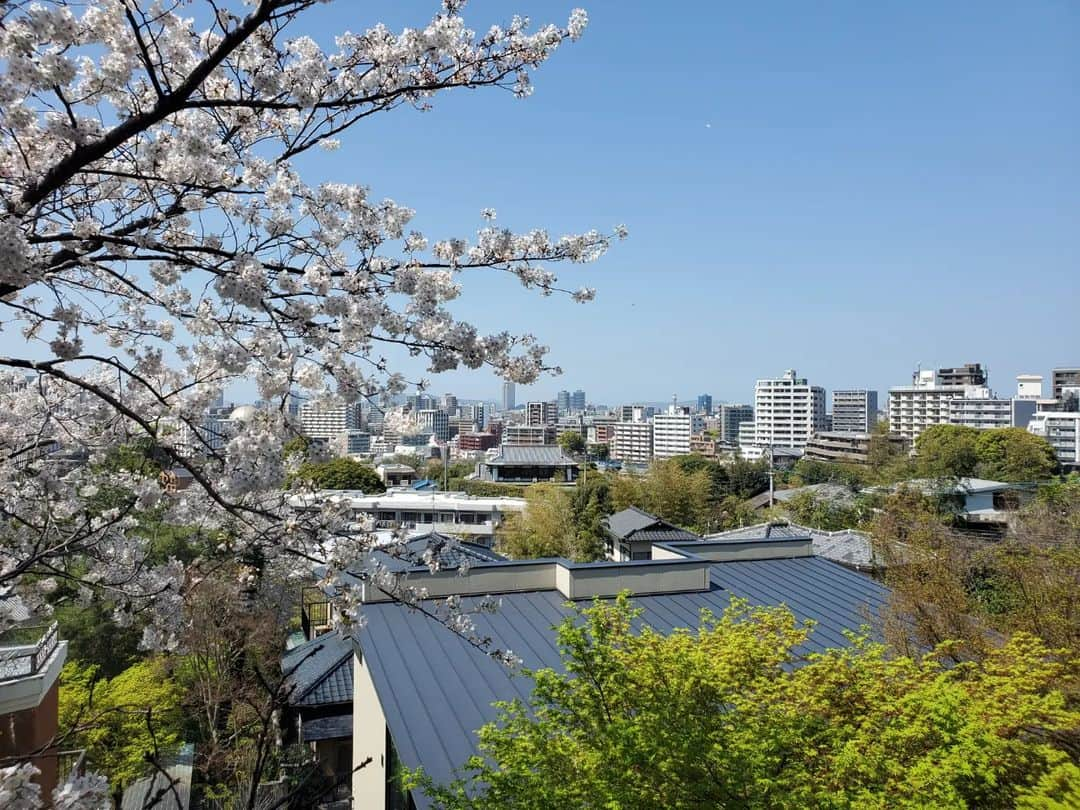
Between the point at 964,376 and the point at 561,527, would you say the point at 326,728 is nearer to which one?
the point at 561,527

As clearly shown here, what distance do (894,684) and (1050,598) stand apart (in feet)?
10.1

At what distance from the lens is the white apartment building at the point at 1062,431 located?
Answer: 170ft

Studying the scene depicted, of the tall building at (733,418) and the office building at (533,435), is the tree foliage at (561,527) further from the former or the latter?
the tall building at (733,418)

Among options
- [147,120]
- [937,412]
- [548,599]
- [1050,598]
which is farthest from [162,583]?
[937,412]

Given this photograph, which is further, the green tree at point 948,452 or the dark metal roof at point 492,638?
the green tree at point 948,452

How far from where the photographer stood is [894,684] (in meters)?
3.64

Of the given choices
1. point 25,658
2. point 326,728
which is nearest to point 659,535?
point 326,728

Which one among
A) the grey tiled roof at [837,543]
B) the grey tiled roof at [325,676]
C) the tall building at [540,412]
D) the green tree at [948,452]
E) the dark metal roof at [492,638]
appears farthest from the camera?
the tall building at [540,412]

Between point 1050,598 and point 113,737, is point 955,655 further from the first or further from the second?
point 113,737

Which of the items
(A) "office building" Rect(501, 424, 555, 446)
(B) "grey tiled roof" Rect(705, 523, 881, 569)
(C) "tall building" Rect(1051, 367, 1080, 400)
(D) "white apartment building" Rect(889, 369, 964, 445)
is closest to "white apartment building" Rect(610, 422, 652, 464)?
(A) "office building" Rect(501, 424, 555, 446)

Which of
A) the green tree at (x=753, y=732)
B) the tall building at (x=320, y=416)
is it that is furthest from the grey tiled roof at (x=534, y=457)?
the tall building at (x=320, y=416)

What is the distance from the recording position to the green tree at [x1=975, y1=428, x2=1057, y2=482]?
3481 cm

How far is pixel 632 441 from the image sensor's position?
101 metres

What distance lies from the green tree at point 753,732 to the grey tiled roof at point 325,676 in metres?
5.64
